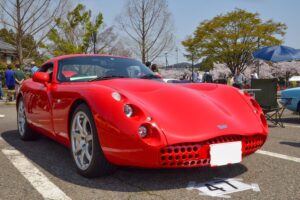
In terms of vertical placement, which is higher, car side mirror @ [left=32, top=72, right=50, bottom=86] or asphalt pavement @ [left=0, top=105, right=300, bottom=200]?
car side mirror @ [left=32, top=72, right=50, bottom=86]

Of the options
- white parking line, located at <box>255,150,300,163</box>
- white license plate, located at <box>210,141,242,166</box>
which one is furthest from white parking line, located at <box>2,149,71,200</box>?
white parking line, located at <box>255,150,300,163</box>

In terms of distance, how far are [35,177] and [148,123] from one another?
1244mm

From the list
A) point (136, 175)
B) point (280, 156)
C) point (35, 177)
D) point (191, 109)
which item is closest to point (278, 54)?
point (280, 156)

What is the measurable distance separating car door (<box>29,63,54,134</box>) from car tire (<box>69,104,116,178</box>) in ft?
2.23

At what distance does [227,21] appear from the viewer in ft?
115

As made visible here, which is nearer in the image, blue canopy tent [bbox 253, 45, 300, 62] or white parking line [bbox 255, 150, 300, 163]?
white parking line [bbox 255, 150, 300, 163]

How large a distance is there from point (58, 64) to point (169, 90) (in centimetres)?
163

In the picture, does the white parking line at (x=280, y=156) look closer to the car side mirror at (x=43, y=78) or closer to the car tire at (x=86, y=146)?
the car tire at (x=86, y=146)

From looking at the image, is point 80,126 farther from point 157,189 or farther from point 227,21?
point 227,21

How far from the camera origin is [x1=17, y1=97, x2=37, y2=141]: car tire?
5086 mm

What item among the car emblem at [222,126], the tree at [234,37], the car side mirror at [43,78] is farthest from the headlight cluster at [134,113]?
the tree at [234,37]

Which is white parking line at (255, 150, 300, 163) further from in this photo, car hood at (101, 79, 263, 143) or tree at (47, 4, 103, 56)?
tree at (47, 4, 103, 56)

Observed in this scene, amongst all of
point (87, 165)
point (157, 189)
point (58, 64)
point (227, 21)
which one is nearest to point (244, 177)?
point (157, 189)

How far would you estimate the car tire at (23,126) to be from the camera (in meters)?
5.09
